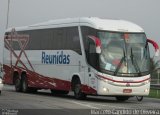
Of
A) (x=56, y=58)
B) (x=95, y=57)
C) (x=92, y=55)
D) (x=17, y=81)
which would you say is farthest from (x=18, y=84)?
(x=95, y=57)

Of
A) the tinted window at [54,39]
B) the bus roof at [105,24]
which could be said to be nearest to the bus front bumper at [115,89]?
the tinted window at [54,39]

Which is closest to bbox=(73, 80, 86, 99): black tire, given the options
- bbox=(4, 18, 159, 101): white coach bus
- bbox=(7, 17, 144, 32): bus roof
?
bbox=(4, 18, 159, 101): white coach bus

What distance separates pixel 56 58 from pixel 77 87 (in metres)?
2.80

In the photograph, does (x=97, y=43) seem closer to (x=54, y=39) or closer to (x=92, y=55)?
(x=92, y=55)

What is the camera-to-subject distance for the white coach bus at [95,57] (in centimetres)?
2408

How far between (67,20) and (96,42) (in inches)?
158

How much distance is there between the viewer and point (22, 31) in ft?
107

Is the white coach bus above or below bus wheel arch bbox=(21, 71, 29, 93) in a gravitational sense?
above

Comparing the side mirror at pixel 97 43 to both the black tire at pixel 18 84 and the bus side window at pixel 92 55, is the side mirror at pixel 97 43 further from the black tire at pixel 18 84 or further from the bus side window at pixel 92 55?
the black tire at pixel 18 84

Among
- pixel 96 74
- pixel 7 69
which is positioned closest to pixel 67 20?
pixel 96 74

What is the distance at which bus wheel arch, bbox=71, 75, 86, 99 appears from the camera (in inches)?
1003

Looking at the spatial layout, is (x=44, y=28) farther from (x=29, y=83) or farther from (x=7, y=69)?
(x=7, y=69)

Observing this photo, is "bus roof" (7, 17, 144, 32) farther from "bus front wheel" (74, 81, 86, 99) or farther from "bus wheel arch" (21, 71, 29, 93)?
"bus wheel arch" (21, 71, 29, 93)

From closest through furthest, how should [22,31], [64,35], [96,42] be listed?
[96,42]
[64,35]
[22,31]
